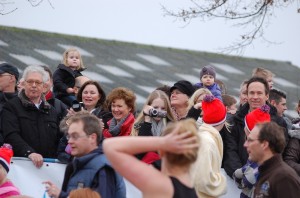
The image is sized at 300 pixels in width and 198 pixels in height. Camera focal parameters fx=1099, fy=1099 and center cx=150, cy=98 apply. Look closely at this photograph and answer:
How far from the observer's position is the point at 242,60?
42531 mm

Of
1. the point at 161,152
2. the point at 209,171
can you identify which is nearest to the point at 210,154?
the point at 209,171

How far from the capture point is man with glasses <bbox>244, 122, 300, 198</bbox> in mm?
10734

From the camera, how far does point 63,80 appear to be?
601 inches

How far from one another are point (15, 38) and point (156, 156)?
21745 mm

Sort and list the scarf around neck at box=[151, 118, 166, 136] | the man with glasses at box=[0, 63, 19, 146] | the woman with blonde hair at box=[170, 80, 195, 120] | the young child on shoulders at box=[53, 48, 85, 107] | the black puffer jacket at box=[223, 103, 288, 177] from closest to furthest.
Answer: the scarf around neck at box=[151, 118, 166, 136] → the black puffer jacket at box=[223, 103, 288, 177] → the woman with blonde hair at box=[170, 80, 195, 120] → the man with glasses at box=[0, 63, 19, 146] → the young child on shoulders at box=[53, 48, 85, 107]

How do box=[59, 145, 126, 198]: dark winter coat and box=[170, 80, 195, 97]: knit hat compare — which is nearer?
box=[59, 145, 126, 198]: dark winter coat

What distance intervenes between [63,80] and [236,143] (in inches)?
120

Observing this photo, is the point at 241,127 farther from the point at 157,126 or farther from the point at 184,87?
the point at 157,126

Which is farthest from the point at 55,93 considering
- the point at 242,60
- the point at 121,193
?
the point at 242,60

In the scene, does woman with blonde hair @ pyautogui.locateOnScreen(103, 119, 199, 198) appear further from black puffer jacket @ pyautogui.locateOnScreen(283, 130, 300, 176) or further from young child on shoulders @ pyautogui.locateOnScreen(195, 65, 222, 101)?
young child on shoulders @ pyautogui.locateOnScreen(195, 65, 222, 101)

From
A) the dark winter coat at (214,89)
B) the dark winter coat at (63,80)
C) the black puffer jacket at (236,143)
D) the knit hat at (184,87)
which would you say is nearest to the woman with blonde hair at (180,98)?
the knit hat at (184,87)

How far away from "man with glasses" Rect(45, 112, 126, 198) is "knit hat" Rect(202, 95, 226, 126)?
1956mm

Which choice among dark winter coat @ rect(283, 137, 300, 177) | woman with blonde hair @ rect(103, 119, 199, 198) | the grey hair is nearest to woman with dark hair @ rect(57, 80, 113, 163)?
the grey hair

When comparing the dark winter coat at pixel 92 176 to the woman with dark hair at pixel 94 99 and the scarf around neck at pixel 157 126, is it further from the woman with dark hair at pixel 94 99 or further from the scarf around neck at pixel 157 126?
the woman with dark hair at pixel 94 99
